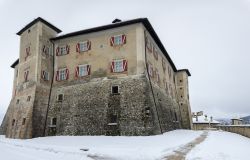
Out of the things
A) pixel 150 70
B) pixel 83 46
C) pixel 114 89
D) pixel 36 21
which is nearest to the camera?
pixel 114 89

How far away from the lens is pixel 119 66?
25359mm

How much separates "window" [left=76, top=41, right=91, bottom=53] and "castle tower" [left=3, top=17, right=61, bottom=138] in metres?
3.90

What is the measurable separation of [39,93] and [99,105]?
7404mm

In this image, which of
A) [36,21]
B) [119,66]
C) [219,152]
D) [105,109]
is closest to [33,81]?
[36,21]

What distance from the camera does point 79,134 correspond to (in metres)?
24.5

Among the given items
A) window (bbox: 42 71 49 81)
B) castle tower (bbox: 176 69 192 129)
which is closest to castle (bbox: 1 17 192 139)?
window (bbox: 42 71 49 81)

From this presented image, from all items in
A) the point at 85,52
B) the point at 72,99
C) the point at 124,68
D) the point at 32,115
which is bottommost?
the point at 32,115

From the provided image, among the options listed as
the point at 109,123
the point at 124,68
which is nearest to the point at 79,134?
the point at 109,123

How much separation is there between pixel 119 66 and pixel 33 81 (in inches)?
390

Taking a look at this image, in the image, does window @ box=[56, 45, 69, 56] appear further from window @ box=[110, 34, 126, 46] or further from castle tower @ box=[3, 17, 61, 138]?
window @ box=[110, 34, 126, 46]

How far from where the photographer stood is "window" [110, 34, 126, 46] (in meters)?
25.7

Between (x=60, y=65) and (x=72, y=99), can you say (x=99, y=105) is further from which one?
(x=60, y=65)

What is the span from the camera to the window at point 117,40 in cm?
2565

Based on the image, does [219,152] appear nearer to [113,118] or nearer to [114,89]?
Answer: [113,118]
